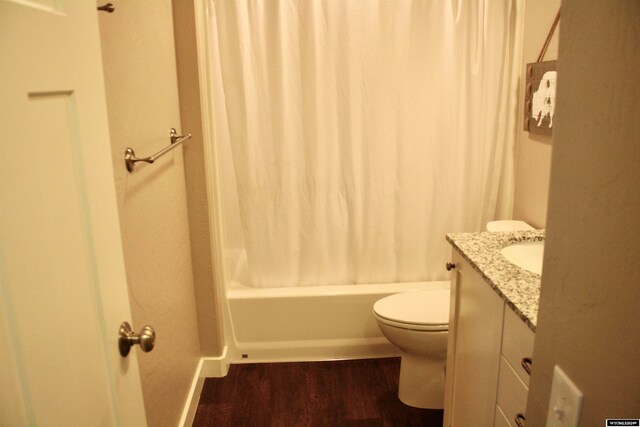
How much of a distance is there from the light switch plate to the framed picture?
68.9 inches

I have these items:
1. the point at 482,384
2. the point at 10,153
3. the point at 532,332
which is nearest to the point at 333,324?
the point at 482,384

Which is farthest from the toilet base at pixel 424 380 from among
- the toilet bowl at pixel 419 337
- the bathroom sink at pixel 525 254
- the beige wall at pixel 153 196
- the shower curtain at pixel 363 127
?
the beige wall at pixel 153 196

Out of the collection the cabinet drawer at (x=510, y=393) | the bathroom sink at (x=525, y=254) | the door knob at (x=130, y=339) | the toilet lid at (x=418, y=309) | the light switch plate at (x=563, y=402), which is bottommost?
the toilet lid at (x=418, y=309)

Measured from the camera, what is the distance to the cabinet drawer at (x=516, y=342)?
3.67 feet

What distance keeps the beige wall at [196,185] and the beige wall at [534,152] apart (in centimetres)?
155

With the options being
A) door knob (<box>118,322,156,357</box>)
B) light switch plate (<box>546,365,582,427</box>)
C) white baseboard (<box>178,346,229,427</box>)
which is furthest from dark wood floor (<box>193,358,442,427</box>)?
light switch plate (<box>546,365,582,427</box>)

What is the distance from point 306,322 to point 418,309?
67 centimetres

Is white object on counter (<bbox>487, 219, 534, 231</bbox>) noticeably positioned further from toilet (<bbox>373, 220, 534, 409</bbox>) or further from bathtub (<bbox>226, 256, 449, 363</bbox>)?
bathtub (<bbox>226, 256, 449, 363</bbox>)

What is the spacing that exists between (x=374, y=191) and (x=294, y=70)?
0.73 meters

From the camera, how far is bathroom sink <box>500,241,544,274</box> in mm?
1612

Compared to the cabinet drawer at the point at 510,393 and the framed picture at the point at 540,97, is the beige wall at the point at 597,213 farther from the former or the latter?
the framed picture at the point at 540,97

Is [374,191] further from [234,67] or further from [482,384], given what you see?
[482,384]

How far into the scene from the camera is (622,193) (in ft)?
1.60

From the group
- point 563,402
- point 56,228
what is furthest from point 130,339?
point 563,402
